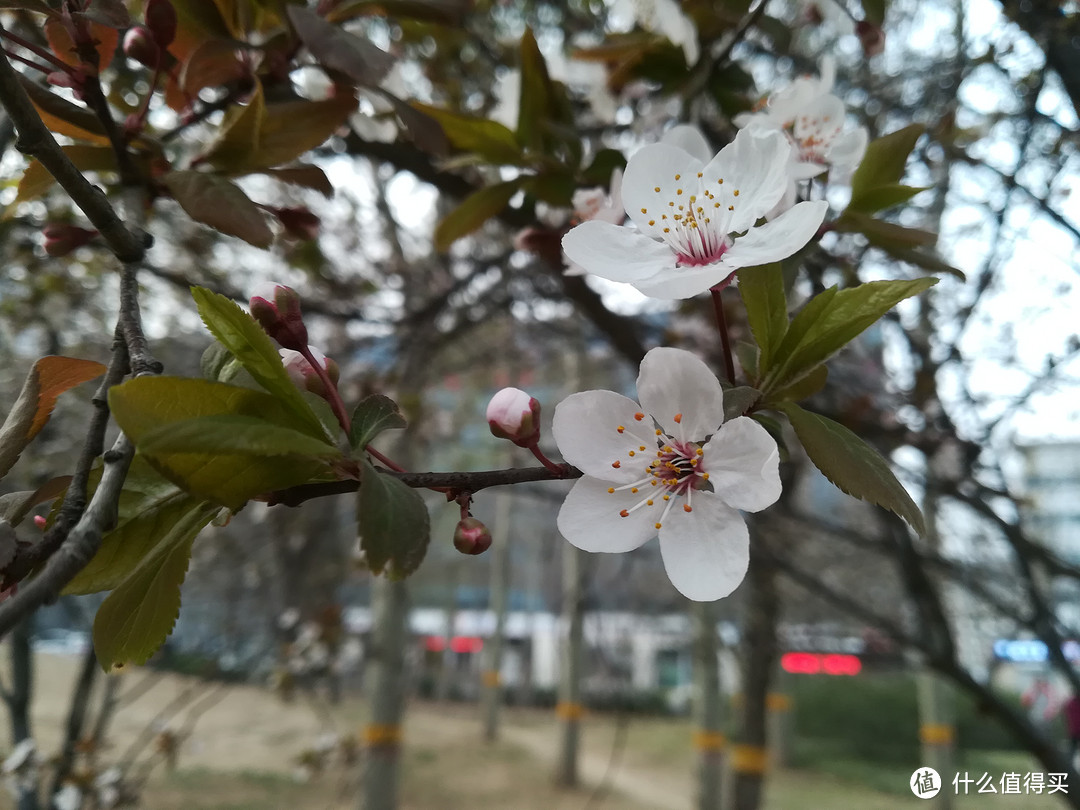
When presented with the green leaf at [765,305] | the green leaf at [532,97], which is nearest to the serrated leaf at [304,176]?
the green leaf at [532,97]

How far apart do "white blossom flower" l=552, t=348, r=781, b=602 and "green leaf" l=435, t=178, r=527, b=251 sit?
397 millimetres

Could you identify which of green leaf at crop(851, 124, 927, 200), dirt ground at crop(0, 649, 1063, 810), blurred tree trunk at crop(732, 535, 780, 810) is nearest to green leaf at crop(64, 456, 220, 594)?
green leaf at crop(851, 124, 927, 200)

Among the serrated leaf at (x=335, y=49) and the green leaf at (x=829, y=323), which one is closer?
the green leaf at (x=829, y=323)

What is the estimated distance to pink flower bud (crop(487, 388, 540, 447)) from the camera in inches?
18.0

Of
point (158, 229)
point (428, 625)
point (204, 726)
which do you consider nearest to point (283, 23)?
point (158, 229)

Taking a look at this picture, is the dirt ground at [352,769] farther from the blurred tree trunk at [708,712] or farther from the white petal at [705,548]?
the white petal at [705,548]

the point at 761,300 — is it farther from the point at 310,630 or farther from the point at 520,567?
the point at 520,567

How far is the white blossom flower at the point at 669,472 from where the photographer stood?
0.41 meters

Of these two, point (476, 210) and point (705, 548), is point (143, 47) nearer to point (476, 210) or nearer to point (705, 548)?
point (476, 210)

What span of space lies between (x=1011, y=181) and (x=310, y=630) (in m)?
3.18

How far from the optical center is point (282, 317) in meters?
0.43

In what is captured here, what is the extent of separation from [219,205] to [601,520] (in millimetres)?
374

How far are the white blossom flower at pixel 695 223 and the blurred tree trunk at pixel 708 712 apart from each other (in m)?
3.22

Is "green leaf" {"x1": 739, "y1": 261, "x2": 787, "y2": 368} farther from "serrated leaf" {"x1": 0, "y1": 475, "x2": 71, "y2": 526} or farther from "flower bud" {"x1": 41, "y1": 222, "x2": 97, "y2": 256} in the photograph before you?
"flower bud" {"x1": 41, "y1": 222, "x2": 97, "y2": 256}
